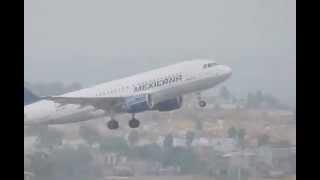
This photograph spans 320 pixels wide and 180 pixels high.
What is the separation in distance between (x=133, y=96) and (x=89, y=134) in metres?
0.26

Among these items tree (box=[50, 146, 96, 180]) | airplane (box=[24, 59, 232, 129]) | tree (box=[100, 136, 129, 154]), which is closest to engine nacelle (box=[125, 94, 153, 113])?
airplane (box=[24, 59, 232, 129])

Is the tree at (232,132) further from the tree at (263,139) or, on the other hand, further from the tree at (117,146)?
the tree at (117,146)

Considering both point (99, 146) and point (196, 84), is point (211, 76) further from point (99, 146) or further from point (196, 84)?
point (99, 146)

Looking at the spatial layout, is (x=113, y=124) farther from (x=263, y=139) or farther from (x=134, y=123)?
(x=263, y=139)

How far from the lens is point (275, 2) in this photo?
22.9ft

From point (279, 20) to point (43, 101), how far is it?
109 centimetres

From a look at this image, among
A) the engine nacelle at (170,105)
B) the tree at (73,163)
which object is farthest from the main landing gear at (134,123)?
the tree at (73,163)

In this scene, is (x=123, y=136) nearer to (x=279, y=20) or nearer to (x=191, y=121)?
(x=191, y=121)

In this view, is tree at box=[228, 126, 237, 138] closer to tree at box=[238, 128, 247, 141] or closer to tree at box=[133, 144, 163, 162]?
tree at box=[238, 128, 247, 141]

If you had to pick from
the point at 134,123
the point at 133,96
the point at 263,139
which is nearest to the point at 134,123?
the point at 134,123

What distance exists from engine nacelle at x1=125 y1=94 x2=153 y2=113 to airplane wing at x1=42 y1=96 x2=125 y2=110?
4 cm

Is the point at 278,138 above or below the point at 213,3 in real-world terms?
below

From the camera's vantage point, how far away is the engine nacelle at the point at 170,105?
7.01m
